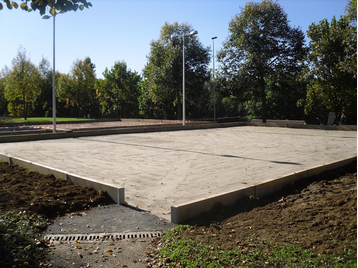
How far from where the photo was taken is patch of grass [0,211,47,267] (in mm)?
3988

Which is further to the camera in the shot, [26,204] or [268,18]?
[268,18]

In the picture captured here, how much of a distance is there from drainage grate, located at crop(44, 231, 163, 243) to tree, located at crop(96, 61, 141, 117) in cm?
4541

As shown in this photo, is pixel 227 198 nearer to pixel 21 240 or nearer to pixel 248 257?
pixel 248 257

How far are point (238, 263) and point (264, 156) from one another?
8.87m

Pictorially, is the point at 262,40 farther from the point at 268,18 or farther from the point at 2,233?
the point at 2,233

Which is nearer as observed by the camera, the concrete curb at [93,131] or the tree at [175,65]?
the concrete curb at [93,131]

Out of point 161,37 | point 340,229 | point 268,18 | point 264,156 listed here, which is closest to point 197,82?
point 161,37

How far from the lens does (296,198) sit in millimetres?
6211

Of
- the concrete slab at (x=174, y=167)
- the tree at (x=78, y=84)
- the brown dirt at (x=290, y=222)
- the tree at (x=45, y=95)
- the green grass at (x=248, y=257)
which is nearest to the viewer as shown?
the green grass at (x=248, y=257)

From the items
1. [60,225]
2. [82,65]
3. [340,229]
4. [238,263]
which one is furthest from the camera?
[82,65]

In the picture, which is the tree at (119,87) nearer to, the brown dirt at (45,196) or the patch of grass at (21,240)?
the brown dirt at (45,196)

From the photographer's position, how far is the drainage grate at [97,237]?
15.9 ft

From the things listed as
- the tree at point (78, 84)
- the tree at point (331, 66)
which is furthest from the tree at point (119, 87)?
the tree at point (331, 66)

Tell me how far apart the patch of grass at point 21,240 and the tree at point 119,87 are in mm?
44885
